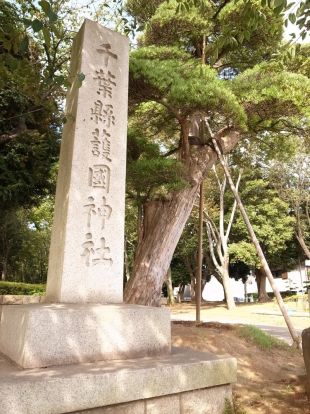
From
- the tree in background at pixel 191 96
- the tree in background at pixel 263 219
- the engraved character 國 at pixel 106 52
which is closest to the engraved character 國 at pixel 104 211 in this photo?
the engraved character 國 at pixel 106 52

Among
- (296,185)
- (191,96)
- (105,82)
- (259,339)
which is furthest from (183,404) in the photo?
(296,185)

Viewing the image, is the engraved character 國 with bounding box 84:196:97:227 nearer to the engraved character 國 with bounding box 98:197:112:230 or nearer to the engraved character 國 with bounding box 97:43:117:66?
the engraved character 國 with bounding box 98:197:112:230

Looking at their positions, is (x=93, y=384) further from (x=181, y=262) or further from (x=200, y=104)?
(x=181, y=262)

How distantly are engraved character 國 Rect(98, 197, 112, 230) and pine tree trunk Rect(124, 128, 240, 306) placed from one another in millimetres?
2812

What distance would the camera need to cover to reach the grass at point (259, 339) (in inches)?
274

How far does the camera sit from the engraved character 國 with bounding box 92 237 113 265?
11.8 feet

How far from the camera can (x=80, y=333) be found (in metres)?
2.92

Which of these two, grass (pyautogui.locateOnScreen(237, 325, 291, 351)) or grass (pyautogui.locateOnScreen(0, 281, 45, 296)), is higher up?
grass (pyautogui.locateOnScreen(0, 281, 45, 296))

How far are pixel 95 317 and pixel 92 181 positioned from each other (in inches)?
54.1

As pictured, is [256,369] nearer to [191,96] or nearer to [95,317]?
[95,317]

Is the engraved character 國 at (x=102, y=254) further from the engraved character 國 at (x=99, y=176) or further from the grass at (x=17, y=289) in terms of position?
the grass at (x=17, y=289)

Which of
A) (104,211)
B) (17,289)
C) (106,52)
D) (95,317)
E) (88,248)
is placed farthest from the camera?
(17,289)

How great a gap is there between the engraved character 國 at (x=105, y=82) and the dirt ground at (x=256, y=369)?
3.43 m

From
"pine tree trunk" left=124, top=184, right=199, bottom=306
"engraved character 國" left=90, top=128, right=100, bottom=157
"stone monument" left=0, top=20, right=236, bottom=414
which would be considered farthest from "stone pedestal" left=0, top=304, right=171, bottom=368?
"pine tree trunk" left=124, top=184, right=199, bottom=306
